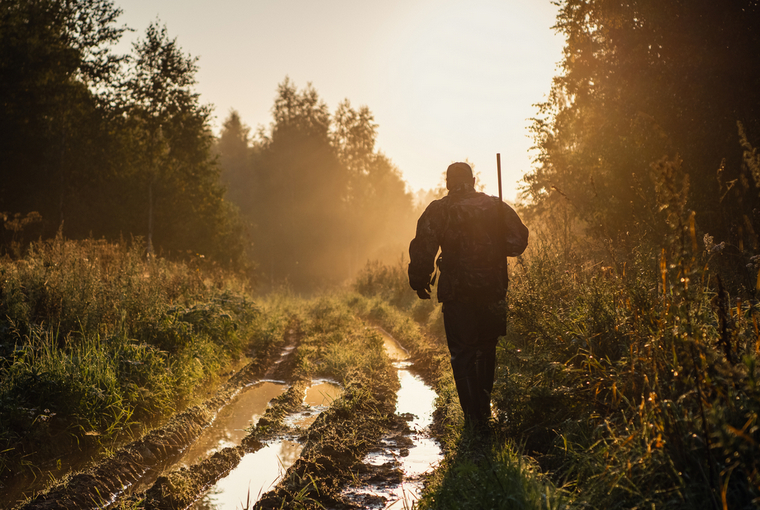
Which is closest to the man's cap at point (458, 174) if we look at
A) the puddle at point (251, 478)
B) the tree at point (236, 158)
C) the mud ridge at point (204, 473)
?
the puddle at point (251, 478)

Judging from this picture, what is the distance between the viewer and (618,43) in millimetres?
11281

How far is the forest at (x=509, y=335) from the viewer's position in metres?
2.63

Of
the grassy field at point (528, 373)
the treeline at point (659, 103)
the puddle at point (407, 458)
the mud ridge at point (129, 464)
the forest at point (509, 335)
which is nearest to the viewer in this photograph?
the grassy field at point (528, 373)

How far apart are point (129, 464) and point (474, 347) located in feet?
9.69

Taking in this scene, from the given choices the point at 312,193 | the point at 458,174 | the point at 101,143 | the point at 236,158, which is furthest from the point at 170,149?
the point at 236,158

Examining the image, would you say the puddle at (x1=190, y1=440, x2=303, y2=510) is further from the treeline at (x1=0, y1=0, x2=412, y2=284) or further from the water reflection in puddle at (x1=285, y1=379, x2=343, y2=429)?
the treeline at (x1=0, y1=0, x2=412, y2=284)

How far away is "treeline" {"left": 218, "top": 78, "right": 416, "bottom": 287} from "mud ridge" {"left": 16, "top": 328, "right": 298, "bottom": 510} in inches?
1648

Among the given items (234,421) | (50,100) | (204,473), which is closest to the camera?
(204,473)

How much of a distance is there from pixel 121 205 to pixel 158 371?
2178cm

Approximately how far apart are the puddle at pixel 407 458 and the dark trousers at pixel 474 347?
53 cm

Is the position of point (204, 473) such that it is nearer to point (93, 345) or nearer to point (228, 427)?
point (228, 427)

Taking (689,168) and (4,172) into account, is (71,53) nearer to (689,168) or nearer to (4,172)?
(4,172)

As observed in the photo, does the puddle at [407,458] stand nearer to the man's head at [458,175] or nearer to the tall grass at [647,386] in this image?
the tall grass at [647,386]

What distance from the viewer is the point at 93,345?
5.86 meters
